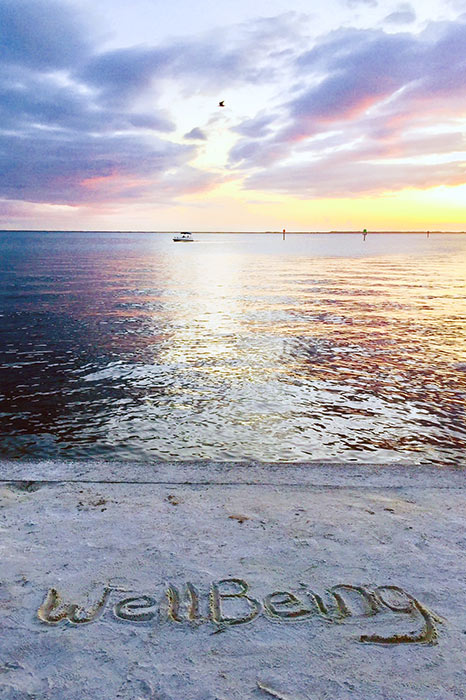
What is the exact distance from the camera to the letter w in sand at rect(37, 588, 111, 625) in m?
3.63

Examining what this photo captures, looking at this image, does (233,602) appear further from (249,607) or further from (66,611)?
(66,611)

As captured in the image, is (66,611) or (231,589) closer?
(66,611)

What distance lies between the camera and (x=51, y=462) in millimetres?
6777

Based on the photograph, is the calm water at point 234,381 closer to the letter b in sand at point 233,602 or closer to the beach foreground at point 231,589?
the beach foreground at point 231,589

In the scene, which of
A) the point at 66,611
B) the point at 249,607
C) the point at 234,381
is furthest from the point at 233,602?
the point at 234,381

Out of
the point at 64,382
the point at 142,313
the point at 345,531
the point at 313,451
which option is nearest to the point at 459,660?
the point at 345,531

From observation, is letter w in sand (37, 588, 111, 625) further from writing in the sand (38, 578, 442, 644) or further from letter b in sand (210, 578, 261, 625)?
letter b in sand (210, 578, 261, 625)

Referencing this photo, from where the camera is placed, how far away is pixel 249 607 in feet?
12.3

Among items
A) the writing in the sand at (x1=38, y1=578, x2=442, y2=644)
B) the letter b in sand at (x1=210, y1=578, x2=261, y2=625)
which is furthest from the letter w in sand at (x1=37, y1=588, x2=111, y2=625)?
the letter b in sand at (x1=210, y1=578, x2=261, y2=625)

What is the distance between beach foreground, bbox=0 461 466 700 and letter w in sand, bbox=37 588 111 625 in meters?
0.01

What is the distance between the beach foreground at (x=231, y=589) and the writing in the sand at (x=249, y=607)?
1cm

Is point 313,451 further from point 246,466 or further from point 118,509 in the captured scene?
point 118,509

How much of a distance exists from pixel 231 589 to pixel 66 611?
1242mm

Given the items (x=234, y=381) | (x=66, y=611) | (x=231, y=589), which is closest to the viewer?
(x=66, y=611)
